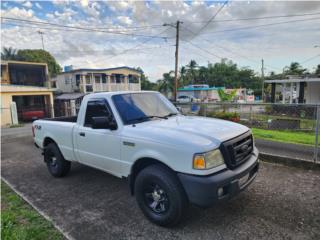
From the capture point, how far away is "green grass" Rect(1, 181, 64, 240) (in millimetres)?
3092

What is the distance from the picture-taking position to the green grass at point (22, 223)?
10.1 feet

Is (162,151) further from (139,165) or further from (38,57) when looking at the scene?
(38,57)

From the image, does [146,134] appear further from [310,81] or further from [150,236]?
[310,81]

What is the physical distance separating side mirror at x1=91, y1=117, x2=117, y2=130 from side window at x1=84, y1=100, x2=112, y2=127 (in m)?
0.24

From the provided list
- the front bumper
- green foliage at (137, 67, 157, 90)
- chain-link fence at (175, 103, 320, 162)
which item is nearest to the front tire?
the front bumper

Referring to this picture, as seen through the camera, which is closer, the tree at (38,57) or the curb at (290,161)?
the curb at (290,161)

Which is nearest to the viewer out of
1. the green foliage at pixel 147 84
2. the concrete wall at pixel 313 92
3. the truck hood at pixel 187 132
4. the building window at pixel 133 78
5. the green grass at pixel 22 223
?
the truck hood at pixel 187 132

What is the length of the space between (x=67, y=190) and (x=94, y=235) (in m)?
1.81

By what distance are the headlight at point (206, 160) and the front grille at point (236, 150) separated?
0.14 m

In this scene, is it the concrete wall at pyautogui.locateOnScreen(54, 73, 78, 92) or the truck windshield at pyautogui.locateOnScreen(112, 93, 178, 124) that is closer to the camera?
the truck windshield at pyautogui.locateOnScreen(112, 93, 178, 124)

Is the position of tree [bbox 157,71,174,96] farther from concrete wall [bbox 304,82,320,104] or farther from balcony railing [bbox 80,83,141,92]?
concrete wall [bbox 304,82,320,104]

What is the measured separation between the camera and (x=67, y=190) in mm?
4570

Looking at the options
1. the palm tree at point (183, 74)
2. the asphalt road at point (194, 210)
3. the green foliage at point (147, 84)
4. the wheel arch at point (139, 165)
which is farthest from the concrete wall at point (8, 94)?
the palm tree at point (183, 74)

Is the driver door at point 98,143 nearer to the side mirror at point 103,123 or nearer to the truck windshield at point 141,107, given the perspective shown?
the side mirror at point 103,123
